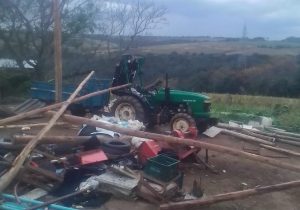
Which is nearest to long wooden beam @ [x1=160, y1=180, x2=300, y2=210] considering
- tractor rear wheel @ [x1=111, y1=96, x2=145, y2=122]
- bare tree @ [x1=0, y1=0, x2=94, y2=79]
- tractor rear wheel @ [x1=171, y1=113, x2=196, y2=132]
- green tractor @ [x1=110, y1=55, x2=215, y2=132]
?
tractor rear wheel @ [x1=171, y1=113, x2=196, y2=132]

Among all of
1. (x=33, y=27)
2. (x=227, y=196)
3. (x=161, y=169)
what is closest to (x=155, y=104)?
(x=161, y=169)

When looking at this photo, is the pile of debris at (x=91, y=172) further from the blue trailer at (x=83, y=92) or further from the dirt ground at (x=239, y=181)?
the blue trailer at (x=83, y=92)

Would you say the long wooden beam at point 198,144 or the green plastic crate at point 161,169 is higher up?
the long wooden beam at point 198,144

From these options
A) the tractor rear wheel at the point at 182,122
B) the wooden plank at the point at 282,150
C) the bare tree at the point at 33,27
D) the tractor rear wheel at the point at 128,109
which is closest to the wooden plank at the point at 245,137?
the wooden plank at the point at 282,150

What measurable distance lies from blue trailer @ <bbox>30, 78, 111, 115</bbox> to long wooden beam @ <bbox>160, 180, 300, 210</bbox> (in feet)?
21.9

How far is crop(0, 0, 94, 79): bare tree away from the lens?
2066 cm

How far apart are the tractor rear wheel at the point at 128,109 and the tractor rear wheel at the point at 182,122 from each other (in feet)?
2.94

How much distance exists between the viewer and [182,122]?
10742 mm

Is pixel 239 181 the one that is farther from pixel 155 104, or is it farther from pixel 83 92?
pixel 83 92

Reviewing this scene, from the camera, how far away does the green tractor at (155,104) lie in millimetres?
11195

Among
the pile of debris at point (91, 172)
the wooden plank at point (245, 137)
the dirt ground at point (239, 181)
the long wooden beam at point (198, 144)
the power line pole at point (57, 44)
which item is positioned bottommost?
the dirt ground at point (239, 181)

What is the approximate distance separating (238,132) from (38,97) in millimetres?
5938

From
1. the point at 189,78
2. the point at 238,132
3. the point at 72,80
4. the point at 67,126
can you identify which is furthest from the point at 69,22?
the point at 238,132

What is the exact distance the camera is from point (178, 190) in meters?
7.09
